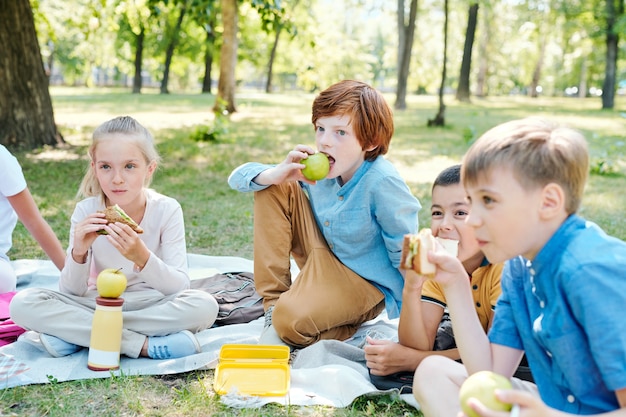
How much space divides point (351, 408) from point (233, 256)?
9.04 feet

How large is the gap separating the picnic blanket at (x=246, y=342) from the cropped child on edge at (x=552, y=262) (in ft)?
3.31

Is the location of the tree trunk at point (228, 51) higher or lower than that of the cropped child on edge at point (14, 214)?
higher

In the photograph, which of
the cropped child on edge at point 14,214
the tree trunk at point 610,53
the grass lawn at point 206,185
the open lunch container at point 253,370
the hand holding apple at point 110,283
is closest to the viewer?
the grass lawn at point 206,185

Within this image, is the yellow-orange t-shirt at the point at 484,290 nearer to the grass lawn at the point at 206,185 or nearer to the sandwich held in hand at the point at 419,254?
the grass lawn at the point at 206,185

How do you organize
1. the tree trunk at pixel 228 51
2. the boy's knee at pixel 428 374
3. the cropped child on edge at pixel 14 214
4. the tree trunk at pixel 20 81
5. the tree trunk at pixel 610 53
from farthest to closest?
the tree trunk at pixel 610 53, the tree trunk at pixel 228 51, the tree trunk at pixel 20 81, the cropped child on edge at pixel 14 214, the boy's knee at pixel 428 374

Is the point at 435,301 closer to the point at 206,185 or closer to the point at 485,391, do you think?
the point at 485,391

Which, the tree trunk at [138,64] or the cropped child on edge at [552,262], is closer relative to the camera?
the cropped child on edge at [552,262]

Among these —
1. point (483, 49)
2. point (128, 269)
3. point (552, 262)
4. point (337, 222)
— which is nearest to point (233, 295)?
point (128, 269)

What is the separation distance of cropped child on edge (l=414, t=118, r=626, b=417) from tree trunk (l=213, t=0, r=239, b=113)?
14.6 m

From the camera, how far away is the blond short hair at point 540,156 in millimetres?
1936

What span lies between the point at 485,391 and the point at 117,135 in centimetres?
253

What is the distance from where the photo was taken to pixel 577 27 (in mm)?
29609

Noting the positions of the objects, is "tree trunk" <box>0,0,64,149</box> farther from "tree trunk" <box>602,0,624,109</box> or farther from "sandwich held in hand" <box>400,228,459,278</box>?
"tree trunk" <box>602,0,624,109</box>

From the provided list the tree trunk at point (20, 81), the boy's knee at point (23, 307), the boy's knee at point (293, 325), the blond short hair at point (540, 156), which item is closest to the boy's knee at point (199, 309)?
the boy's knee at point (293, 325)
